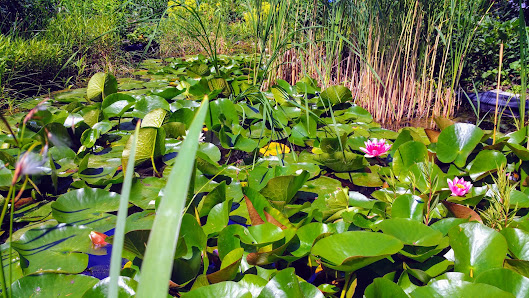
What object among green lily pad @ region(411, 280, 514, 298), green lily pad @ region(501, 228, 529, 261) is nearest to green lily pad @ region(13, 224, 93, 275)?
green lily pad @ region(411, 280, 514, 298)

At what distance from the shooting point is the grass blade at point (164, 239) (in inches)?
11.8

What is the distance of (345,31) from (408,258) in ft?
8.16

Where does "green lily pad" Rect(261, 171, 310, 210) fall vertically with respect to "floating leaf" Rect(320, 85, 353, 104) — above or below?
below

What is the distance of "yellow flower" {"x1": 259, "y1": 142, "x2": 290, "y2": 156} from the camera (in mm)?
2006

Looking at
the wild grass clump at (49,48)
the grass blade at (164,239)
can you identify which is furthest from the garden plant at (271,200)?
the wild grass clump at (49,48)

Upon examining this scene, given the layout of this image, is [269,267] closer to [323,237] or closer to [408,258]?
[323,237]

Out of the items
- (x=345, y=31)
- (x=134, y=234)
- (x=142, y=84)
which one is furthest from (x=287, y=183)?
(x=142, y=84)

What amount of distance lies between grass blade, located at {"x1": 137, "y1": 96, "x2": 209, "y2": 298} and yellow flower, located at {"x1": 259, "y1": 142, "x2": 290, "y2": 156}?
166 centimetres

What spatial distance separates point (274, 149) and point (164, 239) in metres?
1.77

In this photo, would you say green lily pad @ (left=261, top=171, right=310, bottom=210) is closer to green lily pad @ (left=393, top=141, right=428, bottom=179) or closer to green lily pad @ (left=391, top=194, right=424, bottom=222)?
green lily pad @ (left=391, top=194, right=424, bottom=222)

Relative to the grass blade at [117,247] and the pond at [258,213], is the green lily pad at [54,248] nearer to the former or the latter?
the pond at [258,213]

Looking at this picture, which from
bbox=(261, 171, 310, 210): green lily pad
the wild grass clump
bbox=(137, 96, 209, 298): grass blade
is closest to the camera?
bbox=(137, 96, 209, 298): grass blade

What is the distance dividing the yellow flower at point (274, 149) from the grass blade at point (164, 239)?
1661mm

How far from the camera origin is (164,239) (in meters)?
0.31
